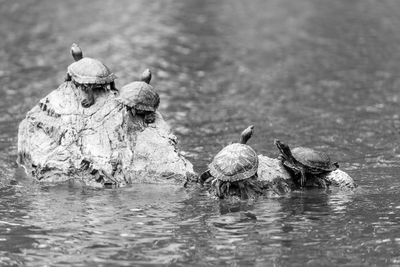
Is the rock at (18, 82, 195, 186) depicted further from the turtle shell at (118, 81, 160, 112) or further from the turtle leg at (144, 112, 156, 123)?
the turtle shell at (118, 81, 160, 112)

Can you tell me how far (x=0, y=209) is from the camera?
1337cm

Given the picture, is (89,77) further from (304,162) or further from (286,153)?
(304,162)

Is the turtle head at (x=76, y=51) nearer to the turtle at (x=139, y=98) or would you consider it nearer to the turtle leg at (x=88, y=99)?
the turtle leg at (x=88, y=99)

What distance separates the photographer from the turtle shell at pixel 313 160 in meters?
14.1

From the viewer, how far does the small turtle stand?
46.2ft

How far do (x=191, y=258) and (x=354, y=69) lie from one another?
1756 centimetres

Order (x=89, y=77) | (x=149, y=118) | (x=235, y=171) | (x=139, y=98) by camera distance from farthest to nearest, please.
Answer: (x=149, y=118), (x=89, y=77), (x=139, y=98), (x=235, y=171)

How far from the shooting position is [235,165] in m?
13.2

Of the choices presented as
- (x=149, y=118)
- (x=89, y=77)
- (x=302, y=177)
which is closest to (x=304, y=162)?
(x=302, y=177)

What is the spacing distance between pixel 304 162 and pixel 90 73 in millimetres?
4571

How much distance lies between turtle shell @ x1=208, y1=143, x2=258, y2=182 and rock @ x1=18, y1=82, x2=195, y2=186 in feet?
4.52

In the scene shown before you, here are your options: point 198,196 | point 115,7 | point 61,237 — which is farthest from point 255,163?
point 115,7

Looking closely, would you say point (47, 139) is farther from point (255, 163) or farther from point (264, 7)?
point (264, 7)

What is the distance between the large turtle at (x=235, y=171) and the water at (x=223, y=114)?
0.36 meters
